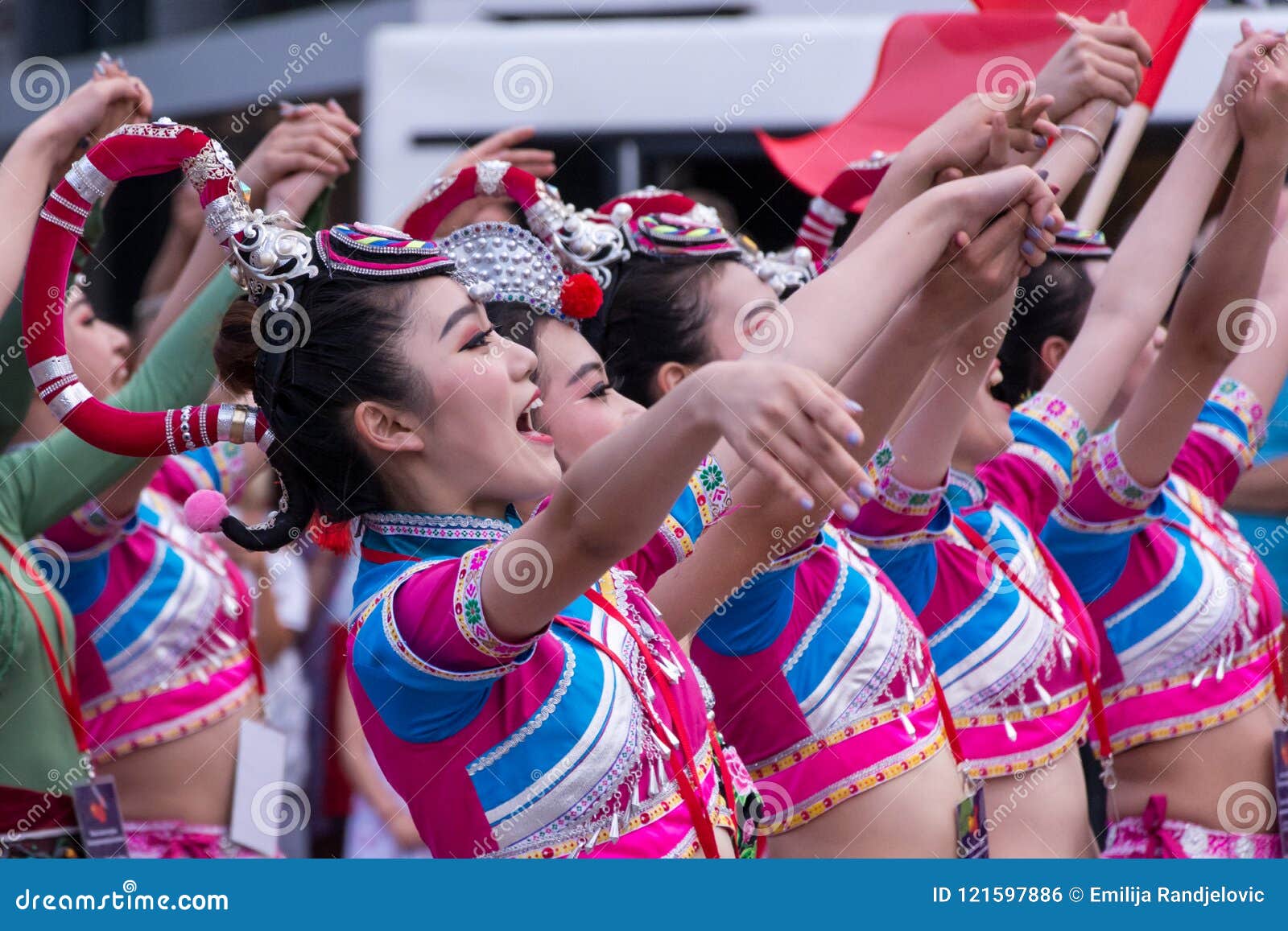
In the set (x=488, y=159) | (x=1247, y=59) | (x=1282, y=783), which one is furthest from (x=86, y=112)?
(x=1282, y=783)

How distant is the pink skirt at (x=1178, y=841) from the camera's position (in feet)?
9.43

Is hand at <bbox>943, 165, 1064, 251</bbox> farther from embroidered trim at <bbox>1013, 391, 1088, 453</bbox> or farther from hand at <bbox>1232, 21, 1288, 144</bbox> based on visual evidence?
embroidered trim at <bbox>1013, 391, 1088, 453</bbox>

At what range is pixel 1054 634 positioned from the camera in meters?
2.62

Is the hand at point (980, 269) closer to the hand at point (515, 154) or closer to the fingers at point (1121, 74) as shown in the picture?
the fingers at point (1121, 74)

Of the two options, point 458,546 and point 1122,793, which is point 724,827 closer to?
point 458,546

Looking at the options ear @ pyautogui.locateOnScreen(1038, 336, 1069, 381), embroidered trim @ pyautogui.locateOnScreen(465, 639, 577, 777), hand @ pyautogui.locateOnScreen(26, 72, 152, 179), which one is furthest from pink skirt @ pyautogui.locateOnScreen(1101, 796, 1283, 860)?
hand @ pyautogui.locateOnScreen(26, 72, 152, 179)

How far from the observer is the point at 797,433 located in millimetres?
1258

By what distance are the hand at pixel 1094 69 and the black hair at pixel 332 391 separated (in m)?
1.05

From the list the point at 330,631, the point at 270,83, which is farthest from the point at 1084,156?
the point at 270,83

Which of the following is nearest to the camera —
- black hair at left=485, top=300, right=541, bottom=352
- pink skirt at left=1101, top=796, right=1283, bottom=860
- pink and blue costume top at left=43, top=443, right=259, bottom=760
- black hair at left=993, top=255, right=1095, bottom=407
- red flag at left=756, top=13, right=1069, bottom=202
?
black hair at left=485, top=300, right=541, bottom=352

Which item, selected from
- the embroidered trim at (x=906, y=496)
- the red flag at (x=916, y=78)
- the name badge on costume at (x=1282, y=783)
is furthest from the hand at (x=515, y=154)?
the name badge on costume at (x=1282, y=783)

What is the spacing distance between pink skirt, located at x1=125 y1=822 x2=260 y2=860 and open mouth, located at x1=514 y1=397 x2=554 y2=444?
154cm

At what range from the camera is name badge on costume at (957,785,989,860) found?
2.29 meters

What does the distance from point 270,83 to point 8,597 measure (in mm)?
3965
